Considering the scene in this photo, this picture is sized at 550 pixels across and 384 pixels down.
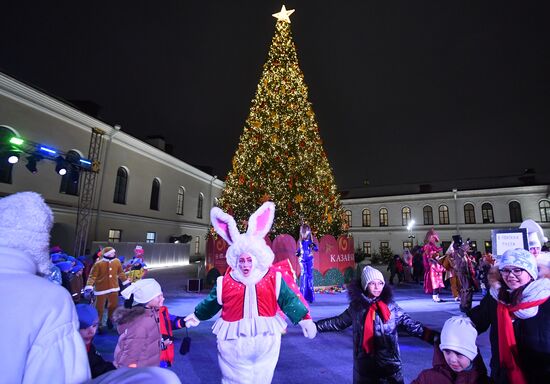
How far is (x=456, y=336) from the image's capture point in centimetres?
221

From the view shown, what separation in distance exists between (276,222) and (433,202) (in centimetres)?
3061

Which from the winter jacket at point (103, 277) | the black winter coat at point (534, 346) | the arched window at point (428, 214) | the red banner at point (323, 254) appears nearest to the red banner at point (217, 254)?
the red banner at point (323, 254)

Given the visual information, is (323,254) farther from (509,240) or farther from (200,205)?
(200,205)

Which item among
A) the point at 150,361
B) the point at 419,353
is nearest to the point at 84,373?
the point at 150,361

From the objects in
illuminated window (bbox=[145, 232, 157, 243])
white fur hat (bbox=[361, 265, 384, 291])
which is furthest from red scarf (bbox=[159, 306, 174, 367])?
illuminated window (bbox=[145, 232, 157, 243])

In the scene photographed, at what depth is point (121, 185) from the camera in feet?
72.0

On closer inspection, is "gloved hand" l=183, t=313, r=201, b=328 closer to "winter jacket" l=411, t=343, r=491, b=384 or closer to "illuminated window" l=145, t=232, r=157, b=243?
"winter jacket" l=411, t=343, r=491, b=384

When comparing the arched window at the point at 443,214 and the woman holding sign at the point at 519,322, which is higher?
the arched window at the point at 443,214

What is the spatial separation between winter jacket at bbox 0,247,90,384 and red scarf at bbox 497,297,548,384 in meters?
2.98

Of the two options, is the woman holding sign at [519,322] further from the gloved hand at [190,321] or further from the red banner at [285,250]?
the red banner at [285,250]

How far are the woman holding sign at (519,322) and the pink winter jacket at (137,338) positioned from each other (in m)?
3.14

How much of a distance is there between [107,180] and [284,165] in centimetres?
1323

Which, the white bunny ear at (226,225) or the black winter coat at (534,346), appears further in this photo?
the white bunny ear at (226,225)

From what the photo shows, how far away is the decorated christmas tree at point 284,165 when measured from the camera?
14211mm
